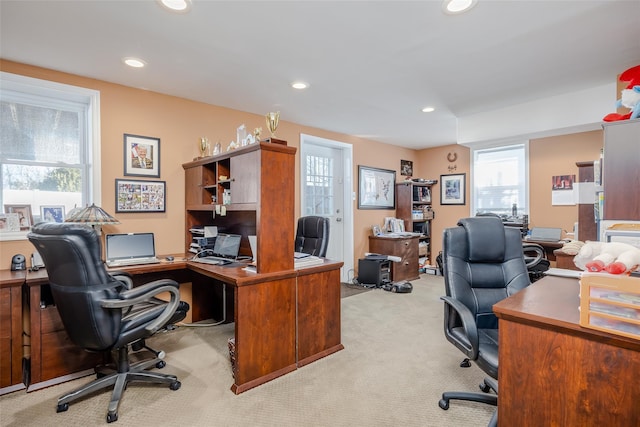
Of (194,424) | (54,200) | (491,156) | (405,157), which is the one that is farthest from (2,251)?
(491,156)

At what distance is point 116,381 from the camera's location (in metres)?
2.02

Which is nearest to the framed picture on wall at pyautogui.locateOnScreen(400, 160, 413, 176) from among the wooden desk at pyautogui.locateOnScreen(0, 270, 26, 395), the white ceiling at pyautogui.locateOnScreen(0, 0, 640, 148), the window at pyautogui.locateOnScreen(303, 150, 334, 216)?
the window at pyautogui.locateOnScreen(303, 150, 334, 216)

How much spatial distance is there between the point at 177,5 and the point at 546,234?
4.89m

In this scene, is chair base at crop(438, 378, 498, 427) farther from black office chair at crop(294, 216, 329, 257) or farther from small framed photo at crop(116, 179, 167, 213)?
small framed photo at crop(116, 179, 167, 213)

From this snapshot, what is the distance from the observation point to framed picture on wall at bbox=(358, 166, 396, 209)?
5395 millimetres

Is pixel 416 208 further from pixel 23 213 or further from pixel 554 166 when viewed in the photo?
pixel 23 213

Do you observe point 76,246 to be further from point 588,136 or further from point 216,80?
point 588,136

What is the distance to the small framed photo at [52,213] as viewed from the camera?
2.77m

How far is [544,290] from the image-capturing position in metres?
1.64

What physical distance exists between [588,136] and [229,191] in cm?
473

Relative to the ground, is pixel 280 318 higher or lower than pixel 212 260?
lower

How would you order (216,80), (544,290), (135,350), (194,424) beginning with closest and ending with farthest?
(544,290) → (194,424) → (135,350) → (216,80)

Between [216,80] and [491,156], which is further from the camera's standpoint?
[491,156]

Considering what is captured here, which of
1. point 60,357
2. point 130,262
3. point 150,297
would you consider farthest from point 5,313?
point 150,297
